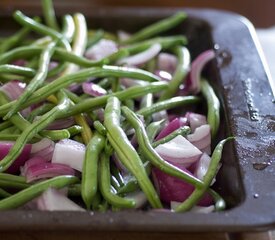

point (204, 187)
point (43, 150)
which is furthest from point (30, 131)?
point (204, 187)

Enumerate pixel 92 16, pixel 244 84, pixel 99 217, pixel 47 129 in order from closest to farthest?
pixel 99 217, pixel 47 129, pixel 244 84, pixel 92 16

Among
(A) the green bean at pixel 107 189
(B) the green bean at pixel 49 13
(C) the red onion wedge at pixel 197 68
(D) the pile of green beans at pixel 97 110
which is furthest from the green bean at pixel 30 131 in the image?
(B) the green bean at pixel 49 13

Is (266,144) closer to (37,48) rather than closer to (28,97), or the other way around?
(28,97)

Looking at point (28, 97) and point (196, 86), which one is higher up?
point (28, 97)

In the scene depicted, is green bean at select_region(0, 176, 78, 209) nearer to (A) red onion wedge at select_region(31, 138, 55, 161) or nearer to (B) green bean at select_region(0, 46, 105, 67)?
(A) red onion wedge at select_region(31, 138, 55, 161)

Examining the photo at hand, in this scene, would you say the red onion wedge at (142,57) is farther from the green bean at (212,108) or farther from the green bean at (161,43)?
the green bean at (212,108)

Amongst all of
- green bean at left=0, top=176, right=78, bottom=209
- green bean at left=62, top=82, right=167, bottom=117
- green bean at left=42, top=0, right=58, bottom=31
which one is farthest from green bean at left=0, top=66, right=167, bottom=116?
green bean at left=42, top=0, right=58, bottom=31

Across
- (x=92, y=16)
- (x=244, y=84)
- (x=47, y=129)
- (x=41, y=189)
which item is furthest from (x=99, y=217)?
(x=92, y=16)
